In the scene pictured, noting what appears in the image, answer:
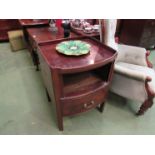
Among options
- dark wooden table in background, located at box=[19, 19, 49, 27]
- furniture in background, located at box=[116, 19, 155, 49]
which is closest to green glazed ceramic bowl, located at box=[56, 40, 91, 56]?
dark wooden table in background, located at box=[19, 19, 49, 27]

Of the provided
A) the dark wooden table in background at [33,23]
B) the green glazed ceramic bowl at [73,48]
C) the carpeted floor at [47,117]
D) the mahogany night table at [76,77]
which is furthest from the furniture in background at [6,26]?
the green glazed ceramic bowl at [73,48]

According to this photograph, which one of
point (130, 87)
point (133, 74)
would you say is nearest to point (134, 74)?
point (133, 74)

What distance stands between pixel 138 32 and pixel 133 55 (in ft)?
4.23

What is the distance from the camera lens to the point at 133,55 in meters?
1.62

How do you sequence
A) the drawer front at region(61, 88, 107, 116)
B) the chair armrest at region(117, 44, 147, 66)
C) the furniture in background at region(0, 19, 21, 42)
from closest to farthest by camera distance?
the drawer front at region(61, 88, 107, 116) < the chair armrest at region(117, 44, 147, 66) < the furniture in background at region(0, 19, 21, 42)

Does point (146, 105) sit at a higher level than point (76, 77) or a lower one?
lower

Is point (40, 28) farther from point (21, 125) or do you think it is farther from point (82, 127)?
point (82, 127)

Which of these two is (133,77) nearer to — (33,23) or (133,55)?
(133,55)

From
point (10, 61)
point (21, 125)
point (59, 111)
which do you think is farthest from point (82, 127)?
point (10, 61)

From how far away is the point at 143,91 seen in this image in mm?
1279

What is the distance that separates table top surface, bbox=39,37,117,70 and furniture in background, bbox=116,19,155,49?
5.67 ft

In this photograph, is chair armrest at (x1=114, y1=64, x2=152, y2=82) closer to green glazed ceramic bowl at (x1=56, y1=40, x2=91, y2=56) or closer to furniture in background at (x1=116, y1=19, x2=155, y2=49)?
green glazed ceramic bowl at (x1=56, y1=40, x2=91, y2=56)

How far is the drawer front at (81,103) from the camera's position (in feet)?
3.64

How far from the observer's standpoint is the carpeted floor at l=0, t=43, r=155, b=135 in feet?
4.44
